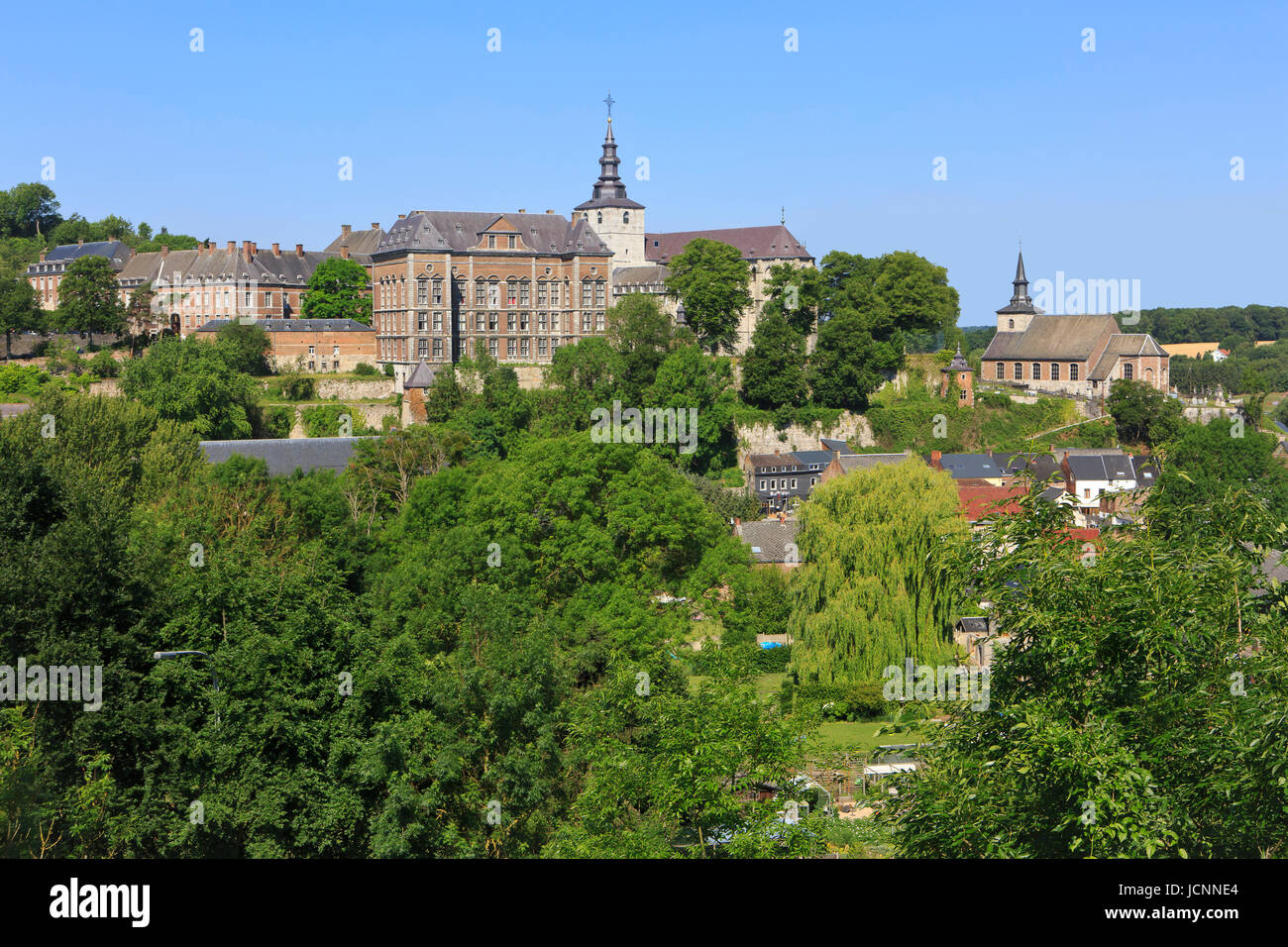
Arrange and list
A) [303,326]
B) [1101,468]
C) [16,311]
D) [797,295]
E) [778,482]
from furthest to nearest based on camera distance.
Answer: [797,295] → [303,326] → [16,311] → [778,482] → [1101,468]

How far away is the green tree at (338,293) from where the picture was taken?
251 ft

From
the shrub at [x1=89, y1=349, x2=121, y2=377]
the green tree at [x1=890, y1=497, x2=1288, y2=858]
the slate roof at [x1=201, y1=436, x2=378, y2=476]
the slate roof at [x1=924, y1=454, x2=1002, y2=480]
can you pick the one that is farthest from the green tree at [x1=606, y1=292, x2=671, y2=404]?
the green tree at [x1=890, y1=497, x2=1288, y2=858]

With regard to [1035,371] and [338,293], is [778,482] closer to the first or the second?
[1035,371]

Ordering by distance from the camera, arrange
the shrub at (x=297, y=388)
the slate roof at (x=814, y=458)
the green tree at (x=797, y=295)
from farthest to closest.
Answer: the green tree at (x=797, y=295), the slate roof at (x=814, y=458), the shrub at (x=297, y=388)

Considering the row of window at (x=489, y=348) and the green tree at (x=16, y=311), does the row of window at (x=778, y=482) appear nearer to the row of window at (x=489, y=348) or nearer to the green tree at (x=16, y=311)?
the row of window at (x=489, y=348)

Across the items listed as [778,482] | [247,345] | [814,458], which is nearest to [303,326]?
[247,345]

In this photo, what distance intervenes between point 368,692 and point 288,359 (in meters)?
51.4

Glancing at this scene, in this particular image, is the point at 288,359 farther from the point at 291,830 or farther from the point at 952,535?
the point at 952,535

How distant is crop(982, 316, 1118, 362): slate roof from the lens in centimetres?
7894

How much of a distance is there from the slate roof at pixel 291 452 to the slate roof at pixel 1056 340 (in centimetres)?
4429

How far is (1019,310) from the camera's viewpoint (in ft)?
280

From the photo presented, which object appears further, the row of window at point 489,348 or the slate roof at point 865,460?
the row of window at point 489,348

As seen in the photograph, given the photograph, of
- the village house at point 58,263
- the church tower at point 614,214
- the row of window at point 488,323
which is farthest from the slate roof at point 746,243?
the village house at point 58,263

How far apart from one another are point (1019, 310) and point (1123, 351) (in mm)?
9086
